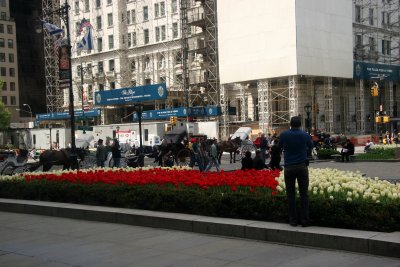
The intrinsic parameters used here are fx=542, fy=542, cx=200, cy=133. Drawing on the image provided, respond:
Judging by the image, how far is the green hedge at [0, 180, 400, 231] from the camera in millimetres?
8119

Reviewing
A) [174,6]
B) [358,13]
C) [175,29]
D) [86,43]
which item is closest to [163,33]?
[175,29]

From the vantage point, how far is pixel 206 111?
57.9 meters

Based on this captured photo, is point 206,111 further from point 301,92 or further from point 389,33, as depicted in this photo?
point 389,33

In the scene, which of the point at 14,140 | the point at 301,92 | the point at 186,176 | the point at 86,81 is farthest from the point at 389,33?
the point at 186,176

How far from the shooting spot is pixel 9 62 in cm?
9556

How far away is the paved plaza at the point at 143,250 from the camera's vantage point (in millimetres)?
7547

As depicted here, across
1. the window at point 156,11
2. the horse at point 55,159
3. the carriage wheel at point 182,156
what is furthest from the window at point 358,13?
the horse at point 55,159

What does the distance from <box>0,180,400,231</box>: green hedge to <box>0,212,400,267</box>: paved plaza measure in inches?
26.6

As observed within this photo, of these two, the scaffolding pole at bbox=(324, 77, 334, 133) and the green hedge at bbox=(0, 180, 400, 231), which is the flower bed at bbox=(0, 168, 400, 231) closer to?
the green hedge at bbox=(0, 180, 400, 231)

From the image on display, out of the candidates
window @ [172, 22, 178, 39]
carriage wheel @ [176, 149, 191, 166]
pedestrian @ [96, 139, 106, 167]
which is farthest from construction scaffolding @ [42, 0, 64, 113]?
carriage wheel @ [176, 149, 191, 166]

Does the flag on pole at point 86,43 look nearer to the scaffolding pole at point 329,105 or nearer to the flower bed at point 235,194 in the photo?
the flower bed at point 235,194

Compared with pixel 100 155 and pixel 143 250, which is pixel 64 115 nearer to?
pixel 100 155

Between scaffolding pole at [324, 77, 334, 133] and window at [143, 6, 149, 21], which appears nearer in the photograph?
scaffolding pole at [324, 77, 334, 133]

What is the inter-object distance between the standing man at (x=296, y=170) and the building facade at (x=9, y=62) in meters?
92.8
